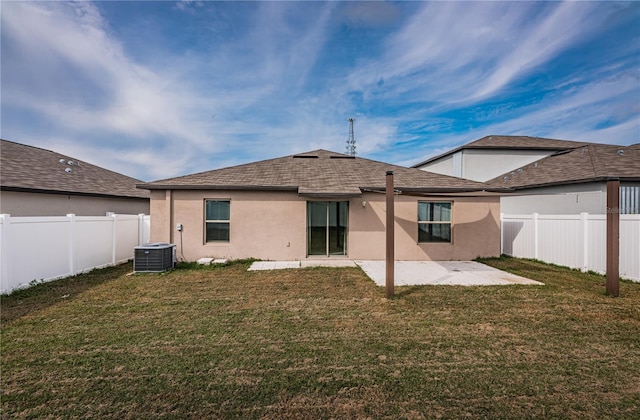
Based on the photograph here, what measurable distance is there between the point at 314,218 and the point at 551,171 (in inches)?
484

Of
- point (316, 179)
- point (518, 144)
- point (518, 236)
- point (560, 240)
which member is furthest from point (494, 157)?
point (316, 179)

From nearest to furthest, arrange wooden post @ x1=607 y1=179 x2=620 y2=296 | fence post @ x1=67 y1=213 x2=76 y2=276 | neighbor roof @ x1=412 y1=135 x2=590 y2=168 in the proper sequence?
wooden post @ x1=607 y1=179 x2=620 y2=296, fence post @ x1=67 y1=213 x2=76 y2=276, neighbor roof @ x1=412 y1=135 x2=590 y2=168

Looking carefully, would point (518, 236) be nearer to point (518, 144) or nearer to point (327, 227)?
point (327, 227)

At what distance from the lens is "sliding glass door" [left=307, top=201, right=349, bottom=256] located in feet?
30.4

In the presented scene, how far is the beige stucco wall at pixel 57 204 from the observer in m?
8.25

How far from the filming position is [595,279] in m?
6.96

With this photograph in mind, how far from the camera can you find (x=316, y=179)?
384 inches

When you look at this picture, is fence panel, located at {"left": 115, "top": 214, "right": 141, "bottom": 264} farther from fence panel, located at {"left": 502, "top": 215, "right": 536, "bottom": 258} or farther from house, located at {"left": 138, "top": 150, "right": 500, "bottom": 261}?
fence panel, located at {"left": 502, "top": 215, "right": 536, "bottom": 258}

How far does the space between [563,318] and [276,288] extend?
5389mm

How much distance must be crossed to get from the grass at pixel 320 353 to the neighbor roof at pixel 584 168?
6833 mm

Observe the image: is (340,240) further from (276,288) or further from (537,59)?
(537,59)

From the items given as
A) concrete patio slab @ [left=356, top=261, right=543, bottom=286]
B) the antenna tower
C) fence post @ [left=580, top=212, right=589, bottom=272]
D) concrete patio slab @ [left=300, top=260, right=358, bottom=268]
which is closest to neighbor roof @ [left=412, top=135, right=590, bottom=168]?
fence post @ [left=580, top=212, right=589, bottom=272]

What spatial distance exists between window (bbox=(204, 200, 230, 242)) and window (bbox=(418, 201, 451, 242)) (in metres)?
6.85

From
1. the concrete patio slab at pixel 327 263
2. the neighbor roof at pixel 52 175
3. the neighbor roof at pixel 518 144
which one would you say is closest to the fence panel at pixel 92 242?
the neighbor roof at pixel 52 175
